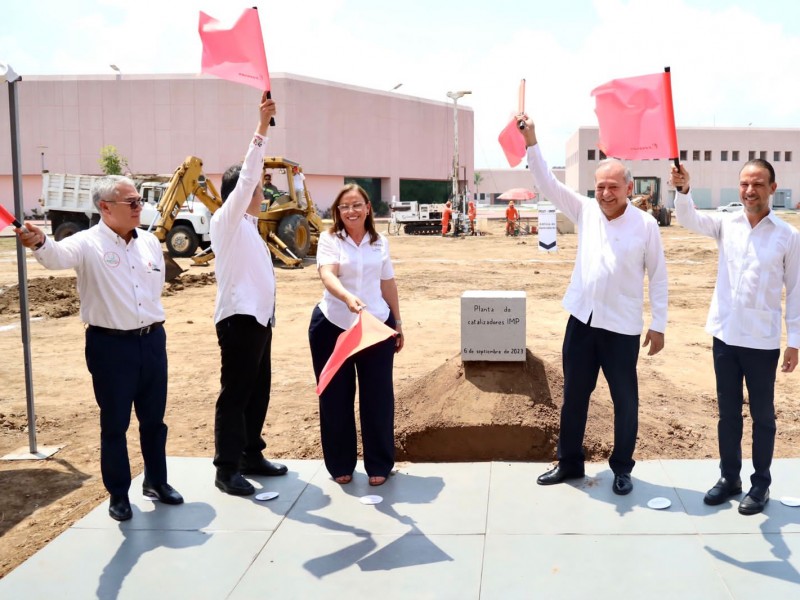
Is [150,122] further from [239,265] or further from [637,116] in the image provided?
[637,116]

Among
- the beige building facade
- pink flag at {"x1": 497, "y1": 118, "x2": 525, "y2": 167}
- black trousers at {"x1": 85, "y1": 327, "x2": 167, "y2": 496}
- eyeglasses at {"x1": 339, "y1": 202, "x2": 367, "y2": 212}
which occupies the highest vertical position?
the beige building facade

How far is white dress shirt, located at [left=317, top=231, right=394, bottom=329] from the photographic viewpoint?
4.20m

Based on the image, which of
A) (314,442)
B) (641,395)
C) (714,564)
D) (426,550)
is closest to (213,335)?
(314,442)

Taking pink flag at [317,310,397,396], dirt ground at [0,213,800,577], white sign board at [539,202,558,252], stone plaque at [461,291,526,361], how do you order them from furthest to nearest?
white sign board at [539,202,558,252], stone plaque at [461,291,526,361], dirt ground at [0,213,800,577], pink flag at [317,310,397,396]

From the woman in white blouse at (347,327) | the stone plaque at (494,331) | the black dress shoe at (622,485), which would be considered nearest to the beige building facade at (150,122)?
the stone plaque at (494,331)

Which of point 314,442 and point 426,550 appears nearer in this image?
point 426,550

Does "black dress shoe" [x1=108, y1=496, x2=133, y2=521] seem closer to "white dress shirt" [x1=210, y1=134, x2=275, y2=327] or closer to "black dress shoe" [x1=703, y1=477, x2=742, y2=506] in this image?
"white dress shirt" [x1=210, y1=134, x2=275, y2=327]

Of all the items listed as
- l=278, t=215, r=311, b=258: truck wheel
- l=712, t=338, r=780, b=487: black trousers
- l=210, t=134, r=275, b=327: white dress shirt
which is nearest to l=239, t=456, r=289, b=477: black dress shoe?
l=210, t=134, r=275, b=327: white dress shirt

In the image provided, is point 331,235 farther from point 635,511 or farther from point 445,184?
point 445,184

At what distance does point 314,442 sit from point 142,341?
2104mm

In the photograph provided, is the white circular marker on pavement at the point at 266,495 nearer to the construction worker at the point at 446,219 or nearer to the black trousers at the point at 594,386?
the black trousers at the point at 594,386

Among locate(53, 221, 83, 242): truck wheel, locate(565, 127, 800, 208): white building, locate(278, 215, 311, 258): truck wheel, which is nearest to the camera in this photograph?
locate(278, 215, 311, 258): truck wheel

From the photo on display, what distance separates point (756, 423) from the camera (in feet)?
12.9

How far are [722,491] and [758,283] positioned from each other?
111cm
